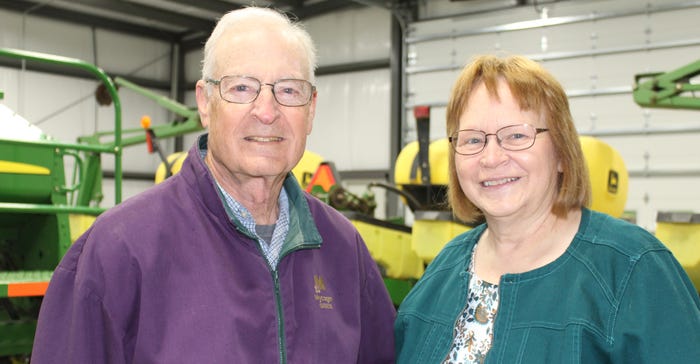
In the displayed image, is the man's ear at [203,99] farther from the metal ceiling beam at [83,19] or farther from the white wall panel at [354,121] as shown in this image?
the metal ceiling beam at [83,19]

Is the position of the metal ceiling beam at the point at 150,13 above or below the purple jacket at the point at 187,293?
above

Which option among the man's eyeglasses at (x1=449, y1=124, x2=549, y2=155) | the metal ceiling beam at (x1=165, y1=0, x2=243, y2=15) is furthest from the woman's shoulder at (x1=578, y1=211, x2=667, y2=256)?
the metal ceiling beam at (x1=165, y1=0, x2=243, y2=15)

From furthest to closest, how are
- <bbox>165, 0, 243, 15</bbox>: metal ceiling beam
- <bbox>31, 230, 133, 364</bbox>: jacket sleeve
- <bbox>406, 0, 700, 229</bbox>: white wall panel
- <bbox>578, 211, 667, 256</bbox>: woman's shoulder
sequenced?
<bbox>165, 0, 243, 15</bbox>: metal ceiling beam
<bbox>406, 0, 700, 229</bbox>: white wall panel
<bbox>578, 211, 667, 256</bbox>: woman's shoulder
<bbox>31, 230, 133, 364</bbox>: jacket sleeve

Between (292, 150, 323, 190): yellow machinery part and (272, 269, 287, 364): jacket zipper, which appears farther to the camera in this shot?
(292, 150, 323, 190): yellow machinery part

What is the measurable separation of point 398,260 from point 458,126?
3950 millimetres

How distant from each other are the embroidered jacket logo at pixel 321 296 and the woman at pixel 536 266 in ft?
1.08

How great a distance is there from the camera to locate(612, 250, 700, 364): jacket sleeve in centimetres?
169

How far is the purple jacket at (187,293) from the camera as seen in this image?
168 cm

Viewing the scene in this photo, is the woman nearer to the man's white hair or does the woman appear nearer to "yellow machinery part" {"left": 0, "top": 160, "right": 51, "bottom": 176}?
the man's white hair

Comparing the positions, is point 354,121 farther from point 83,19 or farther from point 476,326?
point 476,326

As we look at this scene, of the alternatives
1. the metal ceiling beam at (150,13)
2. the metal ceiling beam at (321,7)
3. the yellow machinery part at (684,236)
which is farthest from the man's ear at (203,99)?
the metal ceiling beam at (150,13)

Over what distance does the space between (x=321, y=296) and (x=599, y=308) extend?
0.71 metres

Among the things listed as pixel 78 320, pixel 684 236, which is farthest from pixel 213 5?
pixel 78 320

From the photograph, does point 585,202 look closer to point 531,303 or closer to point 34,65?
point 531,303
